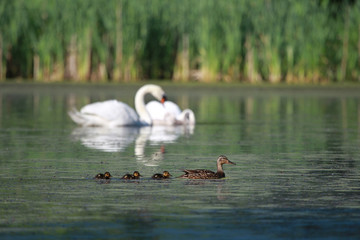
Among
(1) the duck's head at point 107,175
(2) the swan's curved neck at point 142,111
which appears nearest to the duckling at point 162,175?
(1) the duck's head at point 107,175

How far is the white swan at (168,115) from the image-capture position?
21297 mm

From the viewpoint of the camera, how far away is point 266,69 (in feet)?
120

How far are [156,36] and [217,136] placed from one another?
1927cm

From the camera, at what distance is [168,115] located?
21.8m

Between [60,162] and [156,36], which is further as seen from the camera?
[156,36]

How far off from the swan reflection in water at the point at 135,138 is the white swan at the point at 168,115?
0.62 ft

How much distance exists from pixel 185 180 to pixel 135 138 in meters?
6.60

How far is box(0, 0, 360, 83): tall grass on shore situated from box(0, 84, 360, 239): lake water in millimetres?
11396

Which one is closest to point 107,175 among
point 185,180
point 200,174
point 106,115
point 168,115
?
point 185,180

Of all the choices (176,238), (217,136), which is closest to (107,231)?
(176,238)

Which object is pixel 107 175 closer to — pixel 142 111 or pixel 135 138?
pixel 135 138

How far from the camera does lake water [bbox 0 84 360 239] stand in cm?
849

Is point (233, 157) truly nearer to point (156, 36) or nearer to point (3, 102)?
point (3, 102)

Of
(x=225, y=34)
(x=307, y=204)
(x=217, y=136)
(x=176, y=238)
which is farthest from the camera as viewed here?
(x=225, y=34)
